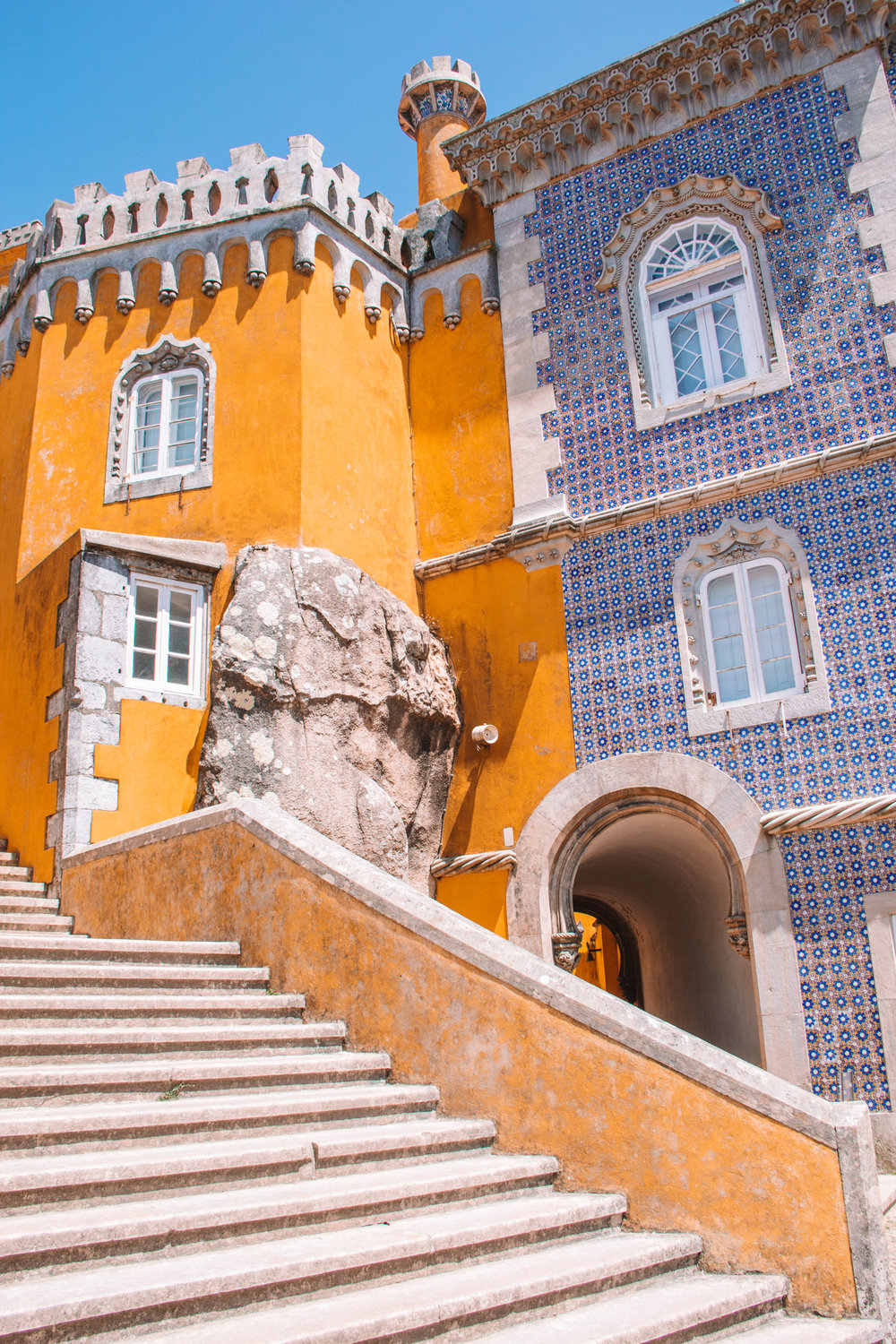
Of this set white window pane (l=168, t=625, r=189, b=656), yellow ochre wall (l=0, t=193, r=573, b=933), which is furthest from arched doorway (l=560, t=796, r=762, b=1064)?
white window pane (l=168, t=625, r=189, b=656)

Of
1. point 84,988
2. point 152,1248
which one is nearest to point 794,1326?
point 152,1248

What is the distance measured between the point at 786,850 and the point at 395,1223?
6061 millimetres

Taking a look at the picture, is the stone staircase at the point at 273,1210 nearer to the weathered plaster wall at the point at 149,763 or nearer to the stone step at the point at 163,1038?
the stone step at the point at 163,1038

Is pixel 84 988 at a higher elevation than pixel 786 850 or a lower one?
lower

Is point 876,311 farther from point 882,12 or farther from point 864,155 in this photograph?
point 882,12

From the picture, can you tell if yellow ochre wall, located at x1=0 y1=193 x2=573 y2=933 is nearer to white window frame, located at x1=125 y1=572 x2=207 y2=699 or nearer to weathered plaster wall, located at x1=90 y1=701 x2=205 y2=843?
weathered plaster wall, located at x1=90 y1=701 x2=205 y2=843

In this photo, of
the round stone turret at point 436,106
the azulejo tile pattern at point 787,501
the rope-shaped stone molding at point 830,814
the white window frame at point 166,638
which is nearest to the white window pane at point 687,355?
the azulejo tile pattern at point 787,501

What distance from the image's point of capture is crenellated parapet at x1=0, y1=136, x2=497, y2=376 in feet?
37.9

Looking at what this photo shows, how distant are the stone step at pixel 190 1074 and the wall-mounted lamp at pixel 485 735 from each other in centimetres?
562

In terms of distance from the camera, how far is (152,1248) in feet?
11.1

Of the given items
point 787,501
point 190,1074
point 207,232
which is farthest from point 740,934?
point 207,232

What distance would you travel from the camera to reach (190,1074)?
4.52 meters

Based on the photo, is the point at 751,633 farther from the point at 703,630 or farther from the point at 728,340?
the point at 728,340

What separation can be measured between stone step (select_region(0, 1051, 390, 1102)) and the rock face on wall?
4.31m
